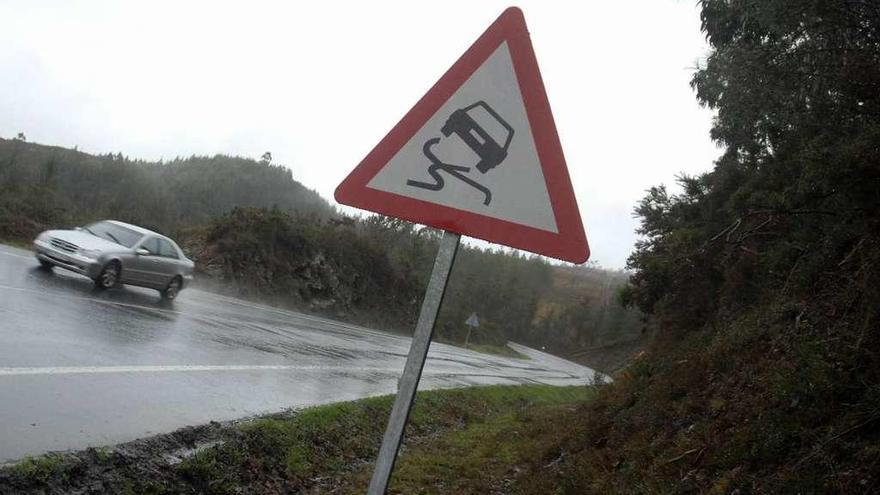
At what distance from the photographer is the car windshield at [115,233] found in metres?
14.8

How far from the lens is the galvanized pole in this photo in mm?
2576

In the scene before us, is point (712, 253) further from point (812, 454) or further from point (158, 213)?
point (158, 213)

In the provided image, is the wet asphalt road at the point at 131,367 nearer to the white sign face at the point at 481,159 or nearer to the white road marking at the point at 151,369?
the white road marking at the point at 151,369

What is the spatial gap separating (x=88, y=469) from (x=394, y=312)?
4476 cm

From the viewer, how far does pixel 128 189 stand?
5700cm

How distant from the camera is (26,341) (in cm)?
727

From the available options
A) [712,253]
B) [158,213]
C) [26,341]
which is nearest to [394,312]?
[158,213]

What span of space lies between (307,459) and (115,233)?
10560 mm

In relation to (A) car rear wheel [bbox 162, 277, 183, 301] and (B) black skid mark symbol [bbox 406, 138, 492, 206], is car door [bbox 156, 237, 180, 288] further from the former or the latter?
(B) black skid mark symbol [bbox 406, 138, 492, 206]

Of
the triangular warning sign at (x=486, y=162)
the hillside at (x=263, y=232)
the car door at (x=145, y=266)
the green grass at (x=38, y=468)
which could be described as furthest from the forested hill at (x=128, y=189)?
the triangular warning sign at (x=486, y=162)

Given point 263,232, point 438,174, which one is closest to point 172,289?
point 438,174

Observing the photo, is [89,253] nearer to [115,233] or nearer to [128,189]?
[115,233]

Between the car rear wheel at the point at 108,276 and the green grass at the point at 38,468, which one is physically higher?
the car rear wheel at the point at 108,276

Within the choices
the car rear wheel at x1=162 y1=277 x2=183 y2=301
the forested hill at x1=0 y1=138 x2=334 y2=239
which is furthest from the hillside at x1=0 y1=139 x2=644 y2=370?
the car rear wheel at x1=162 y1=277 x2=183 y2=301
